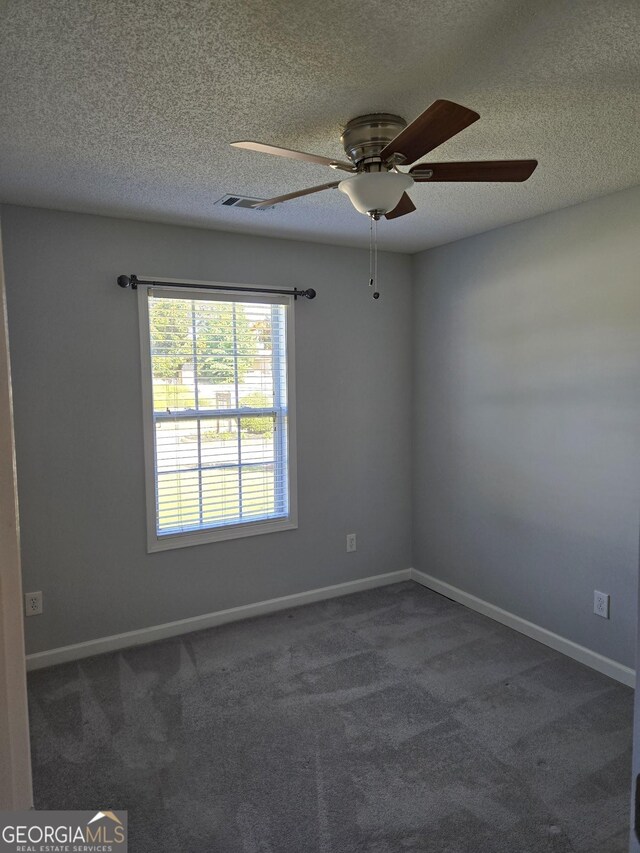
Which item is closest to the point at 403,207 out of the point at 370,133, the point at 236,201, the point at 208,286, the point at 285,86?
the point at 370,133

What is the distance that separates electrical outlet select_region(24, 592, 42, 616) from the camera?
3000mm

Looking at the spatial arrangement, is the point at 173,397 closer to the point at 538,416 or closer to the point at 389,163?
the point at 389,163

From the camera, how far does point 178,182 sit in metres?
2.54

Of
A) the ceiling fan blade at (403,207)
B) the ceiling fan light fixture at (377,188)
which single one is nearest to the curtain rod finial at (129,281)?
the ceiling fan blade at (403,207)

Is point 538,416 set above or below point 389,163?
below

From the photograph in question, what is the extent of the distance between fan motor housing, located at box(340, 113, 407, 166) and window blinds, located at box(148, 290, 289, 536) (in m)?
1.62

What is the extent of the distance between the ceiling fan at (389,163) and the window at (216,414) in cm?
145

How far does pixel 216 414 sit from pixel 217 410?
0.08 feet

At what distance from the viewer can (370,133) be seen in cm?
193

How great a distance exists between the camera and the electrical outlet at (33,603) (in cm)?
300

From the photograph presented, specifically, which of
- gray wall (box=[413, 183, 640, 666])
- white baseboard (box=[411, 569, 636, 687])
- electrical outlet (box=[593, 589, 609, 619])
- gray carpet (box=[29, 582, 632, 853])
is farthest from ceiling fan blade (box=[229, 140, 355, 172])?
electrical outlet (box=[593, 589, 609, 619])

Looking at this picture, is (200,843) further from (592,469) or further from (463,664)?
(592,469)

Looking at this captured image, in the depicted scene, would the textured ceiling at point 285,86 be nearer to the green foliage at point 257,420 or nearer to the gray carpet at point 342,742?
the green foliage at point 257,420

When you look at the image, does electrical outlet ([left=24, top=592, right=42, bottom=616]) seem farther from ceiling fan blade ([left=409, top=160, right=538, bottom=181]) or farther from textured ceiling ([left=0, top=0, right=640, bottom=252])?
ceiling fan blade ([left=409, top=160, right=538, bottom=181])
